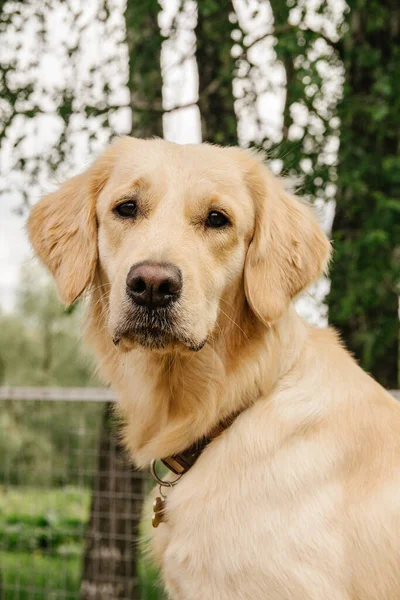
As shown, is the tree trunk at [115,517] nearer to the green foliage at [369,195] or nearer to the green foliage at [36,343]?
the green foliage at [369,195]

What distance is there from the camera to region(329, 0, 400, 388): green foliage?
4.55m

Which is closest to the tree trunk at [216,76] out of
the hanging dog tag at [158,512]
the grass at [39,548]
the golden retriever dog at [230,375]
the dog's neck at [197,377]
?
the golden retriever dog at [230,375]

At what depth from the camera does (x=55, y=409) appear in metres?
6.51

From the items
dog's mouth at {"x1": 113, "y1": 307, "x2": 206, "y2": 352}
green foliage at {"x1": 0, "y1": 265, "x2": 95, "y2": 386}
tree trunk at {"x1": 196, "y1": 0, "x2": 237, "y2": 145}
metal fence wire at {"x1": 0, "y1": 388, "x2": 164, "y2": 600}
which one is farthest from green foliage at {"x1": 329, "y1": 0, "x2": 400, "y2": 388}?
green foliage at {"x1": 0, "y1": 265, "x2": 95, "y2": 386}

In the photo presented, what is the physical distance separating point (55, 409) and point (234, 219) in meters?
4.15

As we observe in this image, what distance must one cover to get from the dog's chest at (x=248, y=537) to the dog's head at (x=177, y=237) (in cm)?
50

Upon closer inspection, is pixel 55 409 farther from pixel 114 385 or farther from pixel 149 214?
pixel 149 214

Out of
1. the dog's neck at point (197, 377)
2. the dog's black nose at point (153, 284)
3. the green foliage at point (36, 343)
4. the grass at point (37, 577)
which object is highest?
the dog's black nose at point (153, 284)

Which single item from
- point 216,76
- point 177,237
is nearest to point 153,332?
point 177,237

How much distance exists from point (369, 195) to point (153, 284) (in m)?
2.77

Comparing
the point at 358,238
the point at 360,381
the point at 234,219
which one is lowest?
the point at 358,238

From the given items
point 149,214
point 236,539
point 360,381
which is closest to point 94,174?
point 149,214

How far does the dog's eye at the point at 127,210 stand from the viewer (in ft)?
9.25

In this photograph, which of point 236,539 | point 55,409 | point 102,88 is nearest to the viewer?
point 236,539
